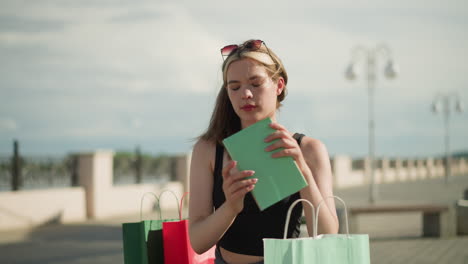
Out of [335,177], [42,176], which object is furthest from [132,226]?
[335,177]

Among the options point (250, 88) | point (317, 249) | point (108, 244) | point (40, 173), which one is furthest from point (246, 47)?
point (40, 173)

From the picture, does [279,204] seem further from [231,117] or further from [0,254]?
[0,254]

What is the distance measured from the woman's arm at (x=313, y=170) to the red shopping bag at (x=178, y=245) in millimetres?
735

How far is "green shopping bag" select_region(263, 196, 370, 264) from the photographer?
6.14 feet

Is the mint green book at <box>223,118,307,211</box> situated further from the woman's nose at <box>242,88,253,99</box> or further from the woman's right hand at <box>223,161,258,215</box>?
the woman's nose at <box>242,88,253,99</box>

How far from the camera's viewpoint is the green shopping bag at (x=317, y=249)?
1.87m

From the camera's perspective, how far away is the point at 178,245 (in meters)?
2.71

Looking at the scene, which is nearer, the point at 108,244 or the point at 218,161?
the point at 218,161

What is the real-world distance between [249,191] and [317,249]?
361 millimetres

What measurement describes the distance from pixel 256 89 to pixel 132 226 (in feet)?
3.42

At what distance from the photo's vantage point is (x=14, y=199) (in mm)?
13492

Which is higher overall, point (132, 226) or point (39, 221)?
point (132, 226)

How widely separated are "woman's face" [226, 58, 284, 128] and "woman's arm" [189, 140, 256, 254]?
0.98 feet

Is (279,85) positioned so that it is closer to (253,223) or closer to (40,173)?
(253,223)
